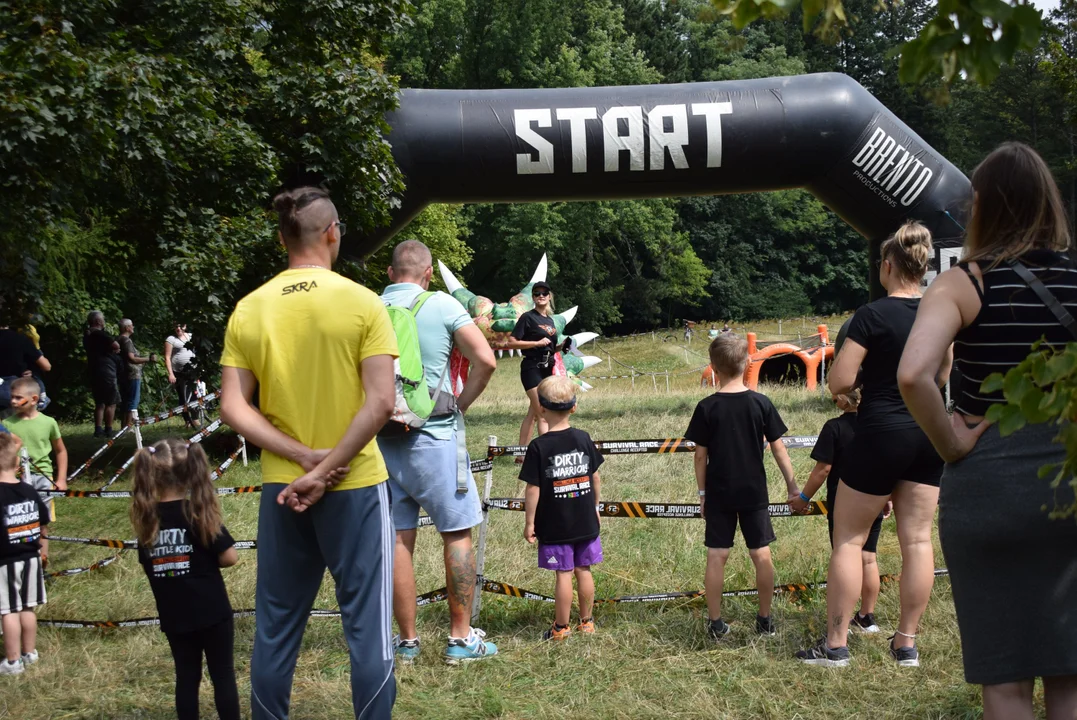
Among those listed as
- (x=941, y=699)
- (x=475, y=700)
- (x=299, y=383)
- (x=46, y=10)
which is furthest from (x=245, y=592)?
(x=46, y=10)

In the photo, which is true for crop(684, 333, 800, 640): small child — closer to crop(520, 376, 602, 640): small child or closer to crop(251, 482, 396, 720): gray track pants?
crop(520, 376, 602, 640): small child

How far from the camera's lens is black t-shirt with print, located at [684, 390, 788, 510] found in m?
4.98

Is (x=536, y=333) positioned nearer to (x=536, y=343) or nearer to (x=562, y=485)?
(x=536, y=343)

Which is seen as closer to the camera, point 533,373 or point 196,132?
point 196,132

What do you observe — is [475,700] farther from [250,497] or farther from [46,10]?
[46,10]

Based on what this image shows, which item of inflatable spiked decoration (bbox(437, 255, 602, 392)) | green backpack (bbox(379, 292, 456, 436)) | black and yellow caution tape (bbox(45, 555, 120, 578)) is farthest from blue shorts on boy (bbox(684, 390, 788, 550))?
inflatable spiked decoration (bbox(437, 255, 602, 392))

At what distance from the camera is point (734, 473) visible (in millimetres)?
4984

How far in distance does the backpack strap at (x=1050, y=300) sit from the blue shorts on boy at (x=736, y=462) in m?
2.34

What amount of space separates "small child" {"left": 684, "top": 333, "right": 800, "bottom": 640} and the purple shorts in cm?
57

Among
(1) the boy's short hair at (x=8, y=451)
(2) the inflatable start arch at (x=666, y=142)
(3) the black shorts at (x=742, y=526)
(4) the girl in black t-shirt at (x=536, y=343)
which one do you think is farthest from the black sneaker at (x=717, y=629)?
(2) the inflatable start arch at (x=666, y=142)

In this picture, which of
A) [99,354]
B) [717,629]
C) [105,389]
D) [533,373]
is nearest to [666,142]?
[533,373]

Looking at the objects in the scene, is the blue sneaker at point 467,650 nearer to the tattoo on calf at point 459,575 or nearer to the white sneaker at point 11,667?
the tattoo on calf at point 459,575

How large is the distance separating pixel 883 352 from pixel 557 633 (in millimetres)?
2147

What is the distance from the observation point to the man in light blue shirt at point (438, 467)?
4797 mm
